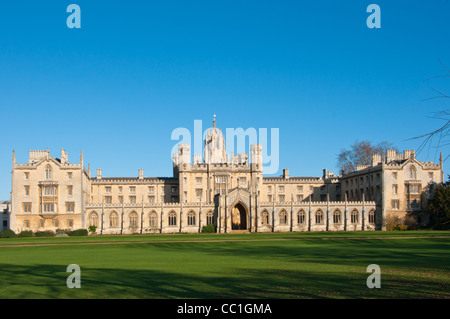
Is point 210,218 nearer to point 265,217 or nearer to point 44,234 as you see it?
point 265,217

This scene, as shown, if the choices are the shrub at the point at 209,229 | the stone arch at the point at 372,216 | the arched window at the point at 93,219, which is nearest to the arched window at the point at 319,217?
the stone arch at the point at 372,216

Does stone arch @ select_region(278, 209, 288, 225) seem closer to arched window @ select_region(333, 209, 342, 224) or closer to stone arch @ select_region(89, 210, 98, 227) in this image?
arched window @ select_region(333, 209, 342, 224)

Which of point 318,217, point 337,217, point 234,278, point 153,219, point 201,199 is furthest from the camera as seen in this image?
point 201,199

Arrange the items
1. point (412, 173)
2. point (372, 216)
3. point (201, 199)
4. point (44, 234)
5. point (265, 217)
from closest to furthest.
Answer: point (44, 234) < point (265, 217) < point (372, 216) < point (412, 173) < point (201, 199)

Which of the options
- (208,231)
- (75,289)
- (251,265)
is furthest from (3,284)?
(208,231)

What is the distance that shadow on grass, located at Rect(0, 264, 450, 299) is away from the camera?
50.9ft

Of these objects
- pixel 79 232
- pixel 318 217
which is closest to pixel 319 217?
pixel 318 217

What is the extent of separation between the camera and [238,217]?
78000mm

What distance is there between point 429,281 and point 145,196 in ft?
231

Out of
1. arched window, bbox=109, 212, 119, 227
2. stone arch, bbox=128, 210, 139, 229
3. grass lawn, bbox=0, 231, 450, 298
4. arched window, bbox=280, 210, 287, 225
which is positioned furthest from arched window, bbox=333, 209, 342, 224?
grass lawn, bbox=0, 231, 450, 298

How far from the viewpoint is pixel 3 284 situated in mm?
18625

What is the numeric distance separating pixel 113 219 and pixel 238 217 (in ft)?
58.0

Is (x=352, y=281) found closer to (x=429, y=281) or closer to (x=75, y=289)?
(x=429, y=281)

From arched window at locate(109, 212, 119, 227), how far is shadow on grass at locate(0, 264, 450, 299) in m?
51.6
